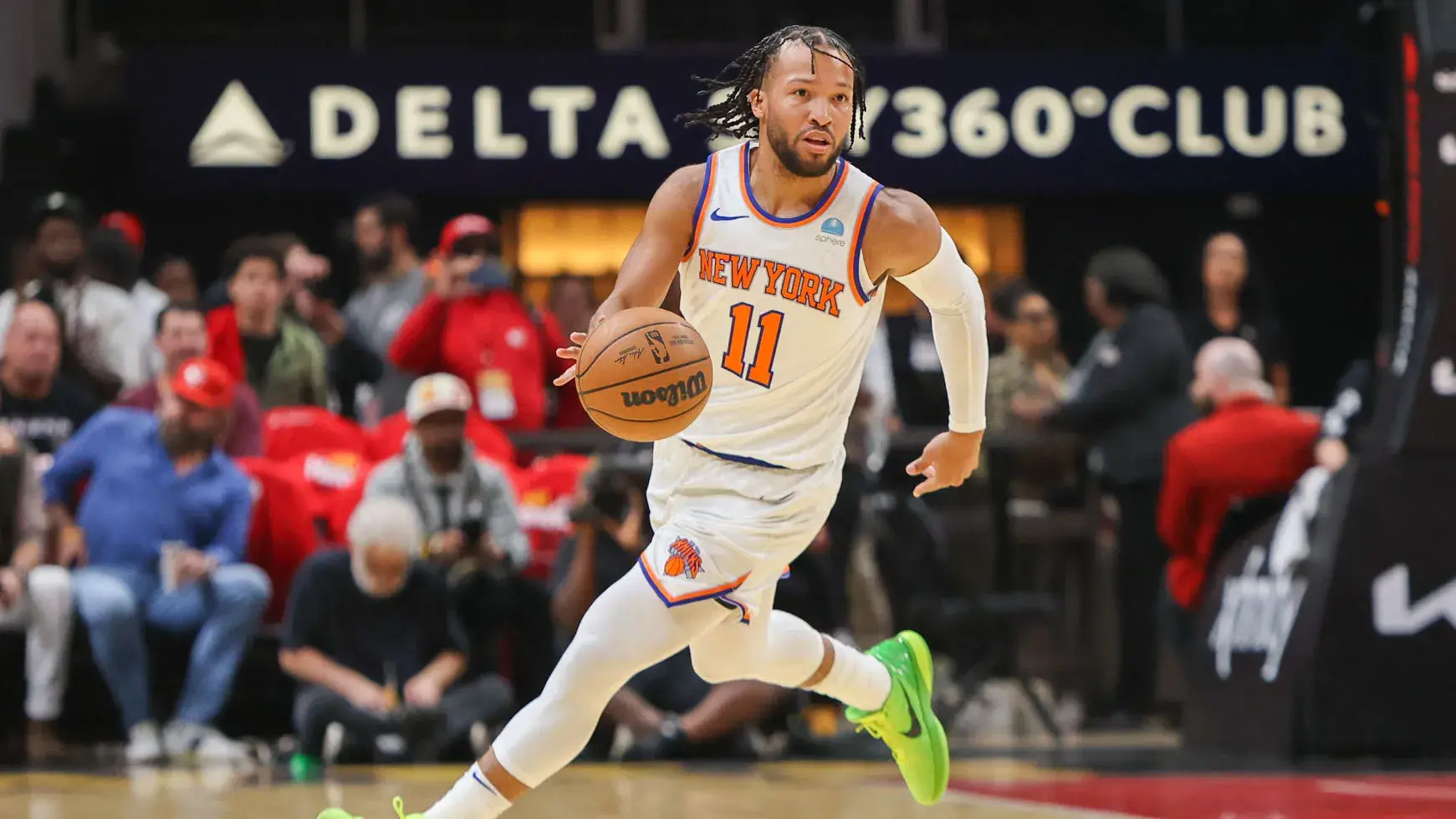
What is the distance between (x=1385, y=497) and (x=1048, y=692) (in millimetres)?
2581

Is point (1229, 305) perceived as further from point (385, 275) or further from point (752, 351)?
point (752, 351)

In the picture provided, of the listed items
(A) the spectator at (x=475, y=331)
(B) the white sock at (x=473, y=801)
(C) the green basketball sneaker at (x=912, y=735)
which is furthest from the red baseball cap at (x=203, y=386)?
(B) the white sock at (x=473, y=801)

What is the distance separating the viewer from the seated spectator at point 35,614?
8953 millimetres

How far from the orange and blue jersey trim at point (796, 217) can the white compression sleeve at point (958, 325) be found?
296mm

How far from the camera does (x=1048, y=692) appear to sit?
34.2ft

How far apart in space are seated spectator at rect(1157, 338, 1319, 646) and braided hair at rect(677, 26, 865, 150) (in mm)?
4082

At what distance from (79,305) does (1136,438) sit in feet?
17.2

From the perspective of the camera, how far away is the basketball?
4582mm

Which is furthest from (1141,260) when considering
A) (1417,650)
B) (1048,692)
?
(1417,650)

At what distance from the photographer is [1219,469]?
358 inches

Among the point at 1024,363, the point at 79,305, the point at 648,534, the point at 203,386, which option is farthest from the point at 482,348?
the point at 1024,363

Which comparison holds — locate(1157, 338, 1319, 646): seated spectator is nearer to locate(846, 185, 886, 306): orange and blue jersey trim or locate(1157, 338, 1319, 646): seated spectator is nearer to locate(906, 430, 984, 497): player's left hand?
locate(906, 430, 984, 497): player's left hand

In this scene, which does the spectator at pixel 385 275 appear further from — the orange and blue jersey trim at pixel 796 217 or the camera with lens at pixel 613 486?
the orange and blue jersey trim at pixel 796 217

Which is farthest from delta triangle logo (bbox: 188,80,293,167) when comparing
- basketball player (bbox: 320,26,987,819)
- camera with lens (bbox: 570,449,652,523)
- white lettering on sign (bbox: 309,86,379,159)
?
basketball player (bbox: 320,26,987,819)
